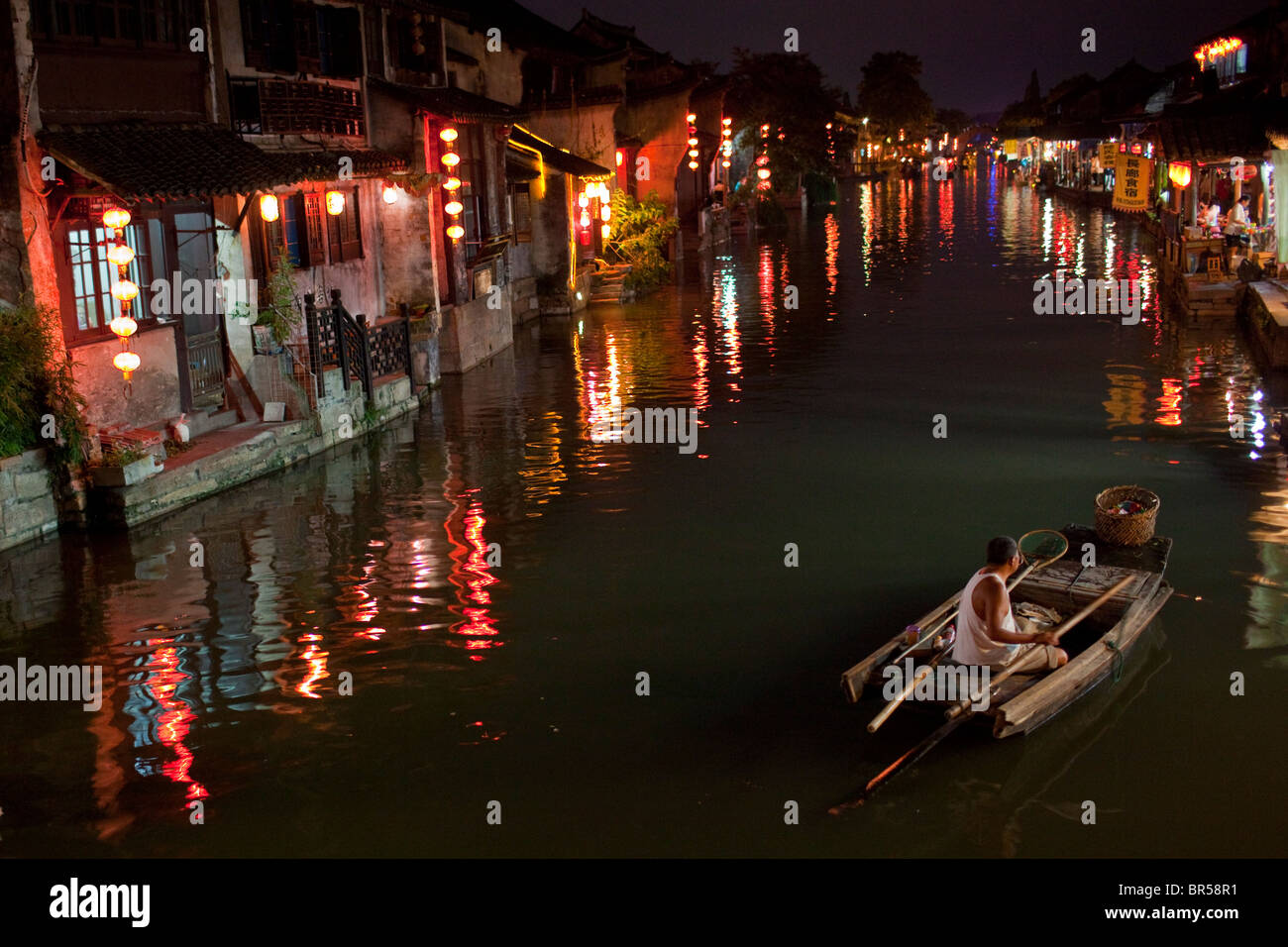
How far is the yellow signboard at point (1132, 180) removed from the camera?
31.5 m

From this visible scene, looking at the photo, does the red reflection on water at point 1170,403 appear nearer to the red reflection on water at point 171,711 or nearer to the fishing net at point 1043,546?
the fishing net at point 1043,546

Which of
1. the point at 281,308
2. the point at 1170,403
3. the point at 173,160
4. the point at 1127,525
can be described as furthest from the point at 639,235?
the point at 1127,525

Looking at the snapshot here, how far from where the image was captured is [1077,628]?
33.8 feet

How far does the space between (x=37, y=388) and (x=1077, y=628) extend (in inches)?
439

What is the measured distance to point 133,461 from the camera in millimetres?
14375

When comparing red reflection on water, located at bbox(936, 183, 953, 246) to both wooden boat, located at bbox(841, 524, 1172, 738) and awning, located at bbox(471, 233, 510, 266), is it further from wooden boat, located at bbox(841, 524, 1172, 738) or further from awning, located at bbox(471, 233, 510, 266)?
wooden boat, located at bbox(841, 524, 1172, 738)

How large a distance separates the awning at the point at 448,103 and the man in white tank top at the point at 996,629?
16.8 meters

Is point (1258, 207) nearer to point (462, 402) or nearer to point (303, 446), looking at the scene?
point (462, 402)

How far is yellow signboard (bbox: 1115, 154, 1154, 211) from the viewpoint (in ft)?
104

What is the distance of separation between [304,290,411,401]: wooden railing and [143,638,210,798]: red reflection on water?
7.56 m

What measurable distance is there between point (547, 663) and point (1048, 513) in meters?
6.46

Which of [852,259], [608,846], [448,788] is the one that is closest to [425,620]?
[448,788]
